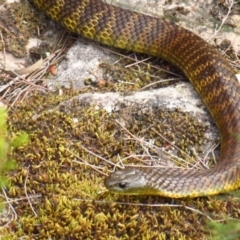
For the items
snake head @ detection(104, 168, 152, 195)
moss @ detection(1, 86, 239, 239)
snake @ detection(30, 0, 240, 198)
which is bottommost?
moss @ detection(1, 86, 239, 239)

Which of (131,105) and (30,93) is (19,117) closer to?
(30,93)

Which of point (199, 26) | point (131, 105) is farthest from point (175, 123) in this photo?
point (199, 26)

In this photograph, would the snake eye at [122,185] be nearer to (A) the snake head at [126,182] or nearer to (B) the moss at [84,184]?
(A) the snake head at [126,182]

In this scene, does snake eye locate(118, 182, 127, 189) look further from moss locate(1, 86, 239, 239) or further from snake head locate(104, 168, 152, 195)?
moss locate(1, 86, 239, 239)

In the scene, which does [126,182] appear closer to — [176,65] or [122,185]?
[122,185]

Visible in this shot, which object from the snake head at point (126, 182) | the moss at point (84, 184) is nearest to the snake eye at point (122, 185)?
the snake head at point (126, 182)

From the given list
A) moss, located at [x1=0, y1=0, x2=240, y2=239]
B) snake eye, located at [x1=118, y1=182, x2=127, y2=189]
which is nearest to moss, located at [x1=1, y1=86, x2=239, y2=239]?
moss, located at [x1=0, y1=0, x2=240, y2=239]

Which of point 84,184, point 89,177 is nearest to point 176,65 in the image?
point 89,177
